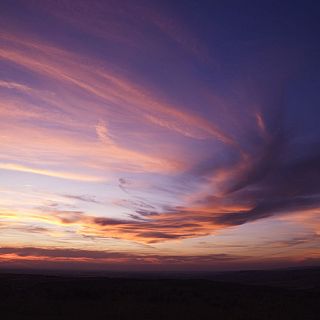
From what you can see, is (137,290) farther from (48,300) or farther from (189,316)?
(189,316)

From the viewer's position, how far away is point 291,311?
107 ft

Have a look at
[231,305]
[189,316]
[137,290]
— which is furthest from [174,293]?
[189,316]

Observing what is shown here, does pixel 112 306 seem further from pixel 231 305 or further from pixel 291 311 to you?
pixel 291 311

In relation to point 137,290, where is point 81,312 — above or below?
below

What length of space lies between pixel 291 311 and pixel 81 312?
15.9 meters

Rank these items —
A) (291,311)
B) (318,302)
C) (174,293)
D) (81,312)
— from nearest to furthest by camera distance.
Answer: (81,312) < (291,311) < (318,302) < (174,293)

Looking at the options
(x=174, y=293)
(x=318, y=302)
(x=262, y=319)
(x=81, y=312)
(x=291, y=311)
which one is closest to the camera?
(x=262, y=319)

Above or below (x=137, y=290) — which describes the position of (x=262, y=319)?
below

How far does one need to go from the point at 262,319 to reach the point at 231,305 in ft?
29.1

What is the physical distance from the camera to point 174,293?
148 ft

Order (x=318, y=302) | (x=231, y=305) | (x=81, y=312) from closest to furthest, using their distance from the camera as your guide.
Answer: (x=81, y=312), (x=231, y=305), (x=318, y=302)

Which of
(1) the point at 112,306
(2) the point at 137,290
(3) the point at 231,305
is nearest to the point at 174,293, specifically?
(2) the point at 137,290

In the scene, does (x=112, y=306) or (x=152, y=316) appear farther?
(x=112, y=306)

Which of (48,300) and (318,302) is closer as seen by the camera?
(48,300)
